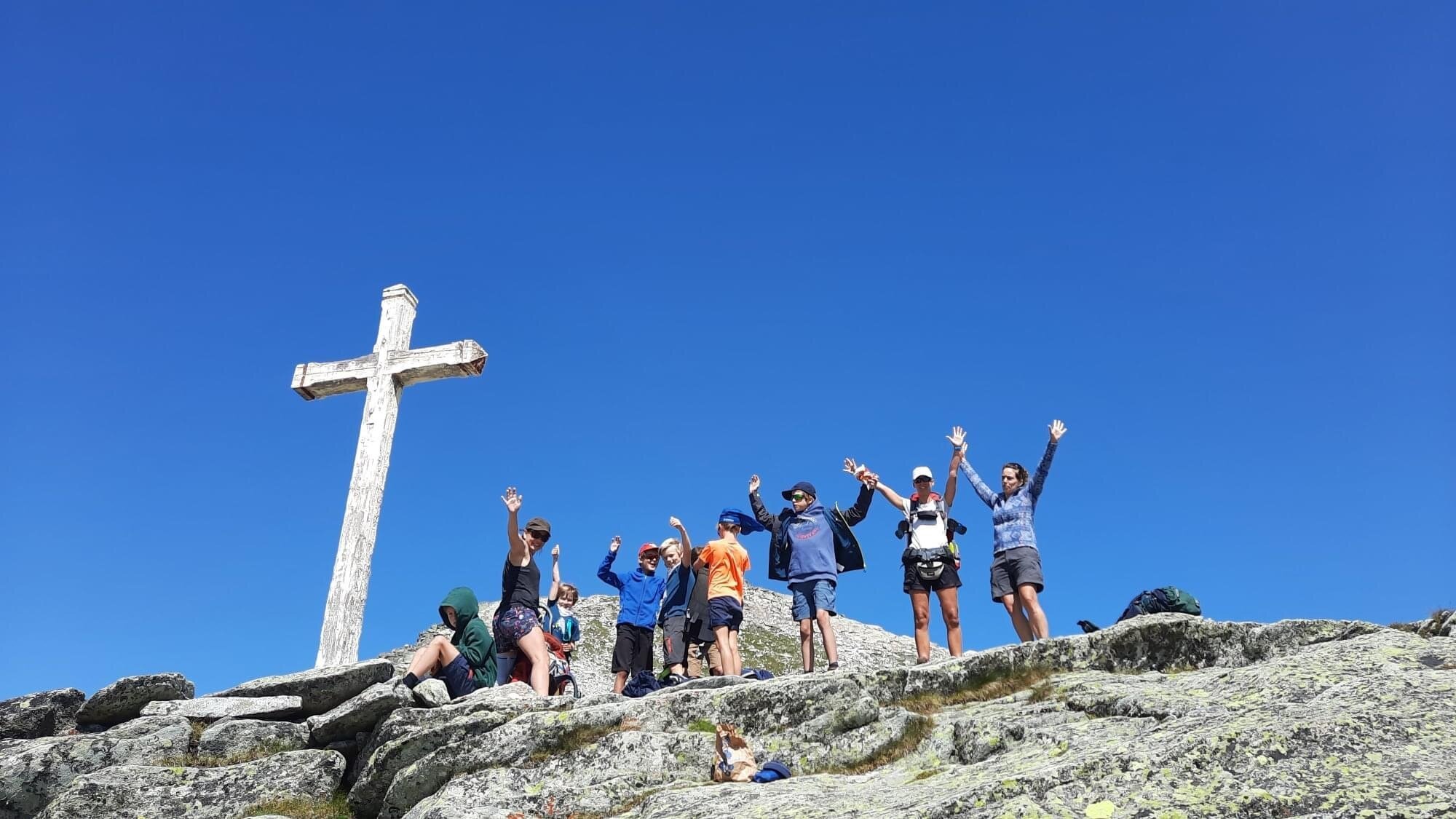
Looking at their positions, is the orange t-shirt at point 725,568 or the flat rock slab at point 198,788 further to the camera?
the orange t-shirt at point 725,568

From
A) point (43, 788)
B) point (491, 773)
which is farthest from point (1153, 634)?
point (43, 788)

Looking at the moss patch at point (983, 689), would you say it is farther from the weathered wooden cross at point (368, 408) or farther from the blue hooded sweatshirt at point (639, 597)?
the weathered wooden cross at point (368, 408)

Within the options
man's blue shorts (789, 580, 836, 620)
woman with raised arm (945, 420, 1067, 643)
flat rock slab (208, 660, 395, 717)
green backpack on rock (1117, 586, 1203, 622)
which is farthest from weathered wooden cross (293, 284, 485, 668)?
green backpack on rock (1117, 586, 1203, 622)

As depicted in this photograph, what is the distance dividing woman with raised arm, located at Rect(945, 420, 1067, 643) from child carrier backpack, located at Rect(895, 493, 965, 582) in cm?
56

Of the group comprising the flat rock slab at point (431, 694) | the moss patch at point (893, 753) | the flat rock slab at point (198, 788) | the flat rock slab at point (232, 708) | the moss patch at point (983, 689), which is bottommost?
the moss patch at point (893, 753)

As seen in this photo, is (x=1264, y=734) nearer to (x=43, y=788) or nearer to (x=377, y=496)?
(x=43, y=788)

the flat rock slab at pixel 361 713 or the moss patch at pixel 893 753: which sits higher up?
the flat rock slab at pixel 361 713

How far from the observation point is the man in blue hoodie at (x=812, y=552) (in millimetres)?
13820

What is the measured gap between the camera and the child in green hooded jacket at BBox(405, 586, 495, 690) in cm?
1262

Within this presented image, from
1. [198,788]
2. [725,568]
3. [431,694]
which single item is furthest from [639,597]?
[198,788]

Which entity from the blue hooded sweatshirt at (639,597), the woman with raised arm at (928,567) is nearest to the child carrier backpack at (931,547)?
the woman with raised arm at (928,567)

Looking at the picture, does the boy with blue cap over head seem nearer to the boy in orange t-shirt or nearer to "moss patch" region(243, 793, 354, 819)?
the boy in orange t-shirt

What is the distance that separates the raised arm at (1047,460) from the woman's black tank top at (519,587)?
6.84 m

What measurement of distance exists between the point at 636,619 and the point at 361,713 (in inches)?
157
